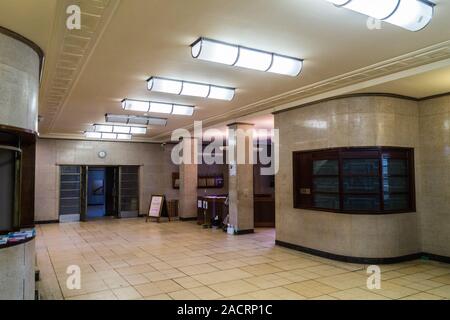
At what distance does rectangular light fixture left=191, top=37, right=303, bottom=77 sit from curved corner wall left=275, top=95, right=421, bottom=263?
196 centimetres

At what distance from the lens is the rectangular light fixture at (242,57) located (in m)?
3.81

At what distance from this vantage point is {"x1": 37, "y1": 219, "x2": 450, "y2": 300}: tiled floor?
441 cm

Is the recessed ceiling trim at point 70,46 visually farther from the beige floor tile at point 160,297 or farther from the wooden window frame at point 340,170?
the wooden window frame at point 340,170

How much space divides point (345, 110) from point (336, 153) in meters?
0.80

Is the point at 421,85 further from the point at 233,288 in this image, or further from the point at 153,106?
the point at 153,106

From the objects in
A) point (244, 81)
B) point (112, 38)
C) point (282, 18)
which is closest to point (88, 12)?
point (112, 38)

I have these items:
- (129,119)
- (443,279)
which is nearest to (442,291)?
(443,279)

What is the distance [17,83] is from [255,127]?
6.97m

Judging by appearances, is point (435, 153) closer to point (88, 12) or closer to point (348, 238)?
point (348, 238)

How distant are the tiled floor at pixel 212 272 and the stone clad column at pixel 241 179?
0.56 m

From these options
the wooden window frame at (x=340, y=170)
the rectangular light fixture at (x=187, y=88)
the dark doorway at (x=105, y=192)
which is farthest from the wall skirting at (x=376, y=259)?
the dark doorway at (x=105, y=192)

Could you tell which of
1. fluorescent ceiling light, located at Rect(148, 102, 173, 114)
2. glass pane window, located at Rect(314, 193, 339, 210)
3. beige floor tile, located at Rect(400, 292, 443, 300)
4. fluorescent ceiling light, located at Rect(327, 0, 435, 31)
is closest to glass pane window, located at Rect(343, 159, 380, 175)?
glass pane window, located at Rect(314, 193, 339, 210)

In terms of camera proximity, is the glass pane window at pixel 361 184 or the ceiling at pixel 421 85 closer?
the ceiling at pixel 421 85

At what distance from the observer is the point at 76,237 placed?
8609mm
